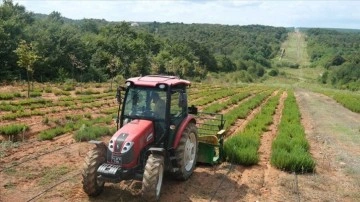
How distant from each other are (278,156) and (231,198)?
2.79 metres

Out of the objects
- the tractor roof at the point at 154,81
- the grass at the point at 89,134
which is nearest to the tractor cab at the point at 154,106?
the tractor roof at the point at 154,81

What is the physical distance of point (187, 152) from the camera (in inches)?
343

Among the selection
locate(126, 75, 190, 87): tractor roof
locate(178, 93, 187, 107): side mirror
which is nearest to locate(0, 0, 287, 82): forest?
locate(126, 75, 190, 87): tractor roof

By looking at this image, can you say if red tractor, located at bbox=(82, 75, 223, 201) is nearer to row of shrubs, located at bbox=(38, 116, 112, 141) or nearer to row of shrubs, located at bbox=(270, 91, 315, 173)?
row of shrubs, located at bbox=(270, 91, 315, 173)

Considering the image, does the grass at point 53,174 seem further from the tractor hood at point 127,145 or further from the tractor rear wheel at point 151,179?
the tractor rear wheel at point 151,179

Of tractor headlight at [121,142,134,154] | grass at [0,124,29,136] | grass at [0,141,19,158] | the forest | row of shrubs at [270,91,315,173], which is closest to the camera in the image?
tractor headlight at [121,142,134,154]

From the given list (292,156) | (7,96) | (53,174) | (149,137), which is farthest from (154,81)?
(7,96)

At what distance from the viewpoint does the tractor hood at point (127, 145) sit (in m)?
7.04

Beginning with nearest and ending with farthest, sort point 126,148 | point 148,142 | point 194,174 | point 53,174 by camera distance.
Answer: point 126,148 → point 148,142 → point 53,174 → point 194,174

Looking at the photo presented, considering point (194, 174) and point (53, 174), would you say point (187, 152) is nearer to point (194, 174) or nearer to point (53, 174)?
point (194, 174)

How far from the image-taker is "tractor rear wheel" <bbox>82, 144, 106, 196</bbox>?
7.12 m

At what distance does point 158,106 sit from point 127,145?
127 cm

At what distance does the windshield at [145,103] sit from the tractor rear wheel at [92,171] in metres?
1.09

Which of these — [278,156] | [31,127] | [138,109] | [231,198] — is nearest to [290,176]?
[278,156]
